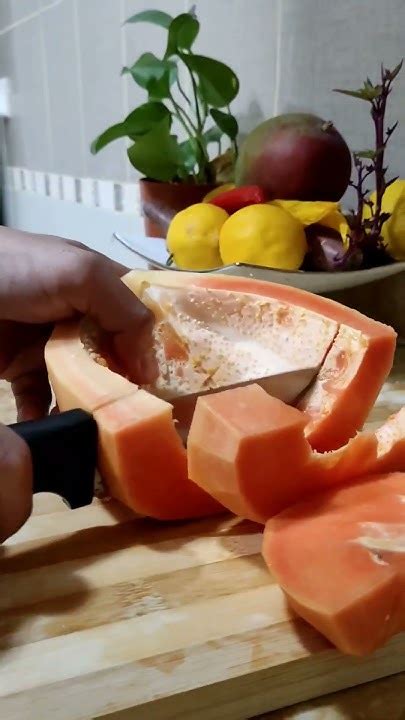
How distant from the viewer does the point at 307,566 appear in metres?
0.37

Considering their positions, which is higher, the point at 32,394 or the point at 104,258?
the point at 104,258

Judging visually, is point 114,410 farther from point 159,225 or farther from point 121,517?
point 159,225

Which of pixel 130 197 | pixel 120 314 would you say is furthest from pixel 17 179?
pixel 120 314

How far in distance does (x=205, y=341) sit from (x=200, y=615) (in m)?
0.29

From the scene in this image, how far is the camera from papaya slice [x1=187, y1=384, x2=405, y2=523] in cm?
41

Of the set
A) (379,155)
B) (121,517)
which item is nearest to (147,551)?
(121,517)

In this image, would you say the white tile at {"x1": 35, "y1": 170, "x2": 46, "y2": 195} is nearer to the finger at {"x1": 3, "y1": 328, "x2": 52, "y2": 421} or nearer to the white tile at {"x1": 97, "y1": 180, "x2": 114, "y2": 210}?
the white tile at {"x1": 97, "y1": 180, "x2": 114, "y2": 210}

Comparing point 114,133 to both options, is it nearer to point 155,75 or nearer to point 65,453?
point 155,75

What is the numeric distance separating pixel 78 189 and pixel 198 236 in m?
1.11

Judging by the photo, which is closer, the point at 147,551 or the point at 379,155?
the point at 147,551

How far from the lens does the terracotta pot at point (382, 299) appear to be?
895 mm

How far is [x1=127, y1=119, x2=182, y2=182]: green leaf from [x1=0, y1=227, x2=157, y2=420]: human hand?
18.6 inches

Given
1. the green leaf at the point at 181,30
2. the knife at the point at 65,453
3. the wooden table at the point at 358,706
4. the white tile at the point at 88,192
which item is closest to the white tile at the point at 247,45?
the green leaf at the point at 181,30

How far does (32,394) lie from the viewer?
683 mm
